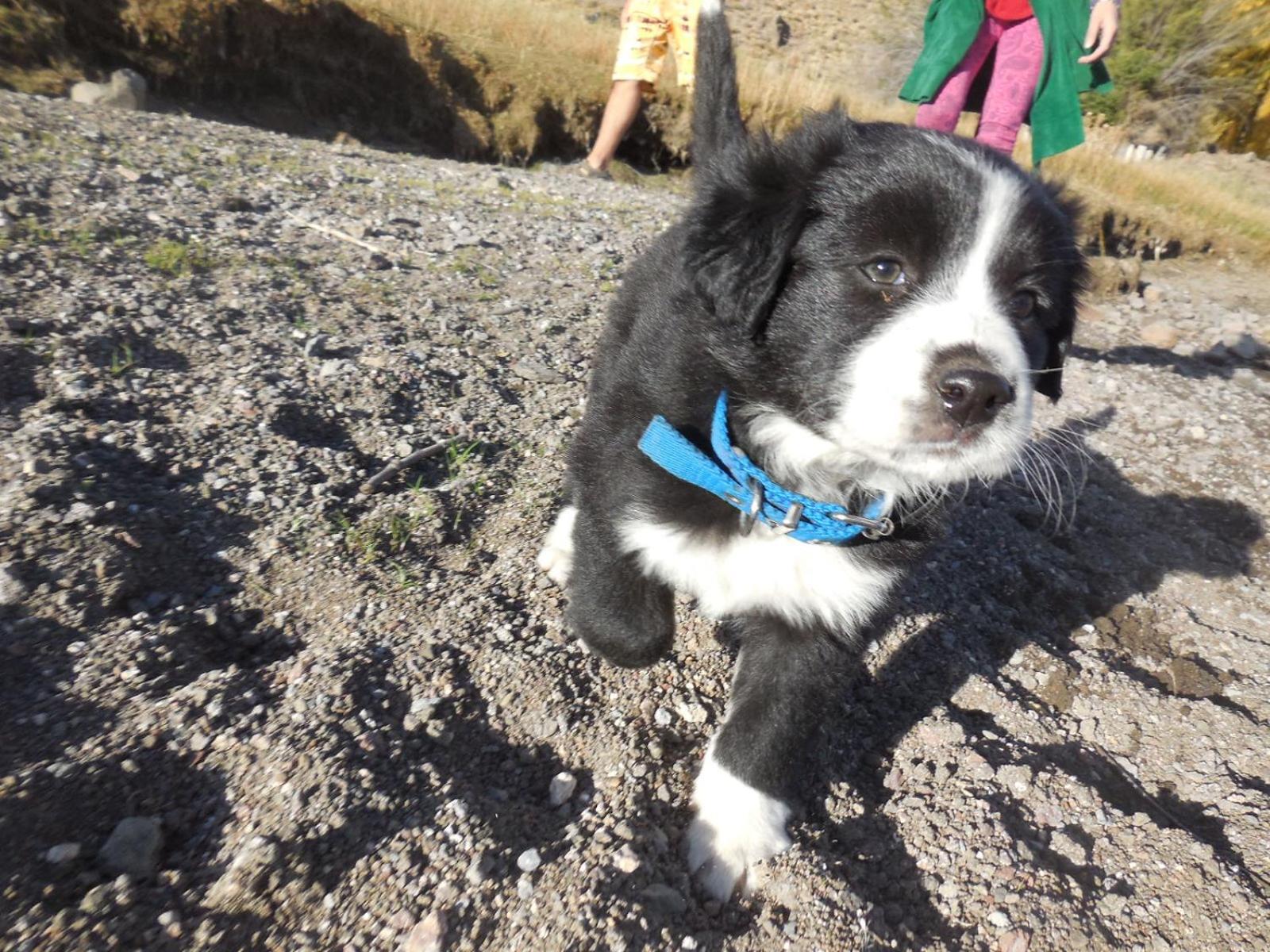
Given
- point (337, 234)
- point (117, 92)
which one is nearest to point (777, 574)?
point (337, 234)

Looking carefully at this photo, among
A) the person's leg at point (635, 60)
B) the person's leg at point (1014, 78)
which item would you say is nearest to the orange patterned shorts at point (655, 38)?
the person's leg at point (635, 60)

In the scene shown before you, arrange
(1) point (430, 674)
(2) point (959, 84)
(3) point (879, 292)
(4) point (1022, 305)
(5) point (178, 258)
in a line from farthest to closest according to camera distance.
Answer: (2) point (959, 84) < (5) point (178, 258) < (1) point (430, 674) < (4) point (1022, 305) < (3) point (879, 292)

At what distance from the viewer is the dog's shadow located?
6.02 feet

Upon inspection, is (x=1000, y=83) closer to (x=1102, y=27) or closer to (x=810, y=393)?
(x=1102, y=27)

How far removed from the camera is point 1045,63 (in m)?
3.50

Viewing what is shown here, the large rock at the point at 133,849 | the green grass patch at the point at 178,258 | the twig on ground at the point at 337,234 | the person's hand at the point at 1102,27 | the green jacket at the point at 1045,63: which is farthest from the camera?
the twig on ground at the point at 337,234

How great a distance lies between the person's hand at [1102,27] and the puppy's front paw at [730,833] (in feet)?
11.3

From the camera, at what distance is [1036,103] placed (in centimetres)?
360

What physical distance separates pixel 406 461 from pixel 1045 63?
3.12 metres

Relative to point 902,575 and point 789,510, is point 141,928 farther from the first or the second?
point 902,575

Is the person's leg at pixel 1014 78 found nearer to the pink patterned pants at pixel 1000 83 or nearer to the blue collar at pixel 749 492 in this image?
the pink patterned pants at pixel 1000 83

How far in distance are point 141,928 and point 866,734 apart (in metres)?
1.61

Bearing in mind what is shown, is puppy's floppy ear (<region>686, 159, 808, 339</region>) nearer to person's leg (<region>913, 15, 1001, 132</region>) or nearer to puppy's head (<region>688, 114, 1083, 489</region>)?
puppy's head (<region>688, 114, 1083, 489</region>)

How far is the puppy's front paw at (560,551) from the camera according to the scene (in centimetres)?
233
